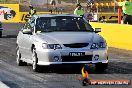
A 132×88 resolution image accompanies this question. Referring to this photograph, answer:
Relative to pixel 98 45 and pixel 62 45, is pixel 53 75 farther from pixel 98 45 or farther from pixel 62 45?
pixel 98 45

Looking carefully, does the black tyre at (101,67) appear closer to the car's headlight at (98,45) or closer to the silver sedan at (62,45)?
the silver sedan at (62,45)

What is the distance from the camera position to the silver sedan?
13.3 metres

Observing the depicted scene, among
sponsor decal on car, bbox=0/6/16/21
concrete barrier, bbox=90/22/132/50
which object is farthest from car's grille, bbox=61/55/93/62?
sponsor decal on car, bbox=0/6/16/21

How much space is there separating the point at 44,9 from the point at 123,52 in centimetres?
3913

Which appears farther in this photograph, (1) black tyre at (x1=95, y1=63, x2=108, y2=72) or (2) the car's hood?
(1) black tyre at (x1=95, y1=63, x2=108, y2=72)

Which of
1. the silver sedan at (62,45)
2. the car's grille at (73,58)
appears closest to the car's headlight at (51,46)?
the silver sedan at (62,45)

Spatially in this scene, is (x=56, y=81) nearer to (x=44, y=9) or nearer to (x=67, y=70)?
(x=67, y=70)

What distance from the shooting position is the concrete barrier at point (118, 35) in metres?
22.8

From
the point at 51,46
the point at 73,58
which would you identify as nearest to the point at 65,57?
the point at 73,58

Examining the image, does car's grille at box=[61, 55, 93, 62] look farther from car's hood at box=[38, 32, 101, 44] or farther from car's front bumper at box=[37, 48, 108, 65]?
car's hood at box=[38, 32, 101, 44]

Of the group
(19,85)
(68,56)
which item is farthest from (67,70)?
(19,85)

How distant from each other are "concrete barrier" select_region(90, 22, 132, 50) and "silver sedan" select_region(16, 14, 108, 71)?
8.13 meters

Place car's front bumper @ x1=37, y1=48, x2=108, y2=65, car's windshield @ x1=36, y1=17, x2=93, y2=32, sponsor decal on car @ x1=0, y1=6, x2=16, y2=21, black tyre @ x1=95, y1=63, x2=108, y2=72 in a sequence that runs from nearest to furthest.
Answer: car's front bumper @ x1=37, y1=48, x2=108, y2=65
black tyre @ x1=95, y1=63, x2=108, y2=72
car's windshield @ x1=36, y1=17, x2=93, y2=32
sponsor decal on car @ x1=0, y1=6, x2=16, y2=21

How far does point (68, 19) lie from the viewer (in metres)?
15.1
